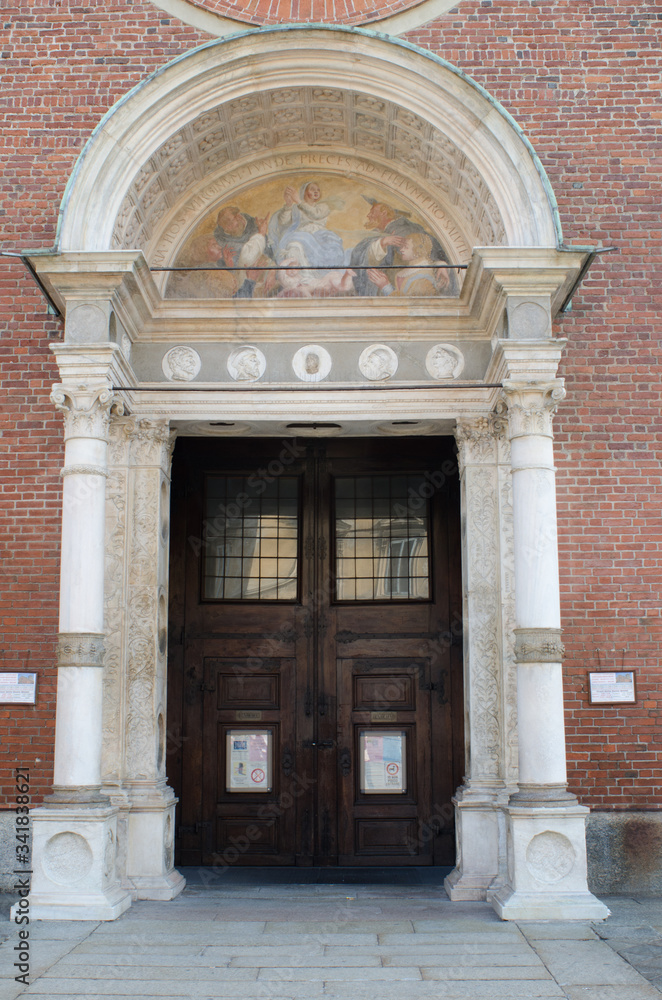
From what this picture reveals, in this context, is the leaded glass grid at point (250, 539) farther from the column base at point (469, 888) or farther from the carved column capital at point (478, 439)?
the column base at point (469, 888)

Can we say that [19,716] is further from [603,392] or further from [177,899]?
[603,392]

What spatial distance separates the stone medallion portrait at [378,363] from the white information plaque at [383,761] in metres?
3.59

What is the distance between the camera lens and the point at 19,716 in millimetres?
8242

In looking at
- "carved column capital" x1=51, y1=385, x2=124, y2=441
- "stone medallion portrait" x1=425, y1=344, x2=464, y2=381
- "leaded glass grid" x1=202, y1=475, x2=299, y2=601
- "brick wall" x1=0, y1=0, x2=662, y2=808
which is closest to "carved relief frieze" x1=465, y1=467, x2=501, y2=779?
"brick wall" x1=0, y1=0, x2=662, y2=808

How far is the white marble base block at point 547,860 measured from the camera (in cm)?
686

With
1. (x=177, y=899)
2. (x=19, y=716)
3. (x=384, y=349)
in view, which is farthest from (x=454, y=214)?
(x=177, y=899)

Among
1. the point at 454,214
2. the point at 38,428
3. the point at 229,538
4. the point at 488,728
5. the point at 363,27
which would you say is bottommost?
the point at 488,728

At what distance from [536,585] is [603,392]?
218cm

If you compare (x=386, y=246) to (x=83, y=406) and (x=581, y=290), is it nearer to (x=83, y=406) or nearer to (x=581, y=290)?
(x=581, y=290)

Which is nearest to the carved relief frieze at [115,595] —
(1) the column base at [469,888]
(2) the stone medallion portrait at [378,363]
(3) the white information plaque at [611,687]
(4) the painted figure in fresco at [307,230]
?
(2) the stone medallion portrait at [378,363]

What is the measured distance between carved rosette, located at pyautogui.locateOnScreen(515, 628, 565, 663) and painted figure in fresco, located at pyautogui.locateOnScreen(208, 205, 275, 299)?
4.00 meters

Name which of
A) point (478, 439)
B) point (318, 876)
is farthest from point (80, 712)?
point (478, 439)

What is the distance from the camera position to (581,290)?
8703mm

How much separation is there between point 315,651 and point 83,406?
3675 mm
